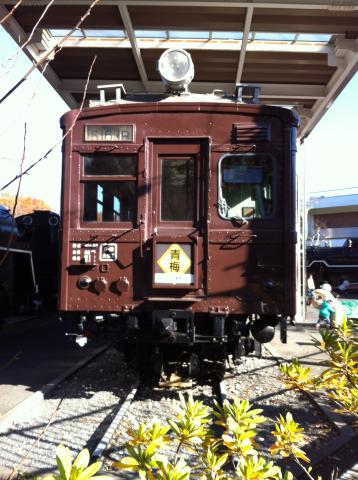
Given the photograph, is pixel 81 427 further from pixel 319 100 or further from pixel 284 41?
pixel 319 100

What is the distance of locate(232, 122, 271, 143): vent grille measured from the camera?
5.66m

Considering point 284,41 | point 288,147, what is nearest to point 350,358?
point 288,147

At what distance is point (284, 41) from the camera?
925 centimetres

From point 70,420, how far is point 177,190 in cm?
287

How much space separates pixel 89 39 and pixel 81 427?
7243 mm

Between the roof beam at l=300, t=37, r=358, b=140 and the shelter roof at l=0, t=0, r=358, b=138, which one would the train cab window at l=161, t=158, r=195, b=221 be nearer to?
the shelter roof at l=0, t=0, r=358, b=138

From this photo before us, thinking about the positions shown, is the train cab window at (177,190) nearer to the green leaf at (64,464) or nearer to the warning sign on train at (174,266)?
the warning sign on train at (174,266)

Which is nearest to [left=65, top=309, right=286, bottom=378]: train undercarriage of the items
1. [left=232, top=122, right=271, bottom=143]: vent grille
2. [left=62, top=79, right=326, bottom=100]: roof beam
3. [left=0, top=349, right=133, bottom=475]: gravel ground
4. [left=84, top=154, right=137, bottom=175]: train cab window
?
[left=0, top=349, right=133, bottom=475]: gravel ground

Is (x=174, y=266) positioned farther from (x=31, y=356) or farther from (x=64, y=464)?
(x=31, y=356)

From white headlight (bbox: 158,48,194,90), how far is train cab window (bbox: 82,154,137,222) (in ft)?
3.89

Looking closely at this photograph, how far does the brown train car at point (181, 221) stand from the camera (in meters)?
5.46

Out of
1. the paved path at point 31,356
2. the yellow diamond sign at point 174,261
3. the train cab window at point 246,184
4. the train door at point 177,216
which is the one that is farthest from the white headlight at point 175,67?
Answer: the paved path at point 31,356

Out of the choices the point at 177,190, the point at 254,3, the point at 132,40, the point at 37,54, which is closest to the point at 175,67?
the point at 177,190

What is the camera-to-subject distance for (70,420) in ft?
16.6
